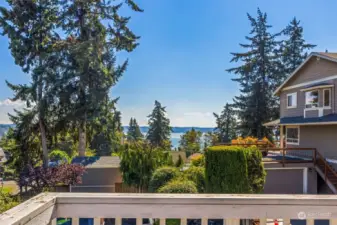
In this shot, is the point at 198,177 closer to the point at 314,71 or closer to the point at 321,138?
the point at 321,138

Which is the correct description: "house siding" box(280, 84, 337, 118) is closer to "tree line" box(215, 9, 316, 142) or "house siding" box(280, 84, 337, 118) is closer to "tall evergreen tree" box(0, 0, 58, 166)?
"tree line" box(215, 9, 316, 142)

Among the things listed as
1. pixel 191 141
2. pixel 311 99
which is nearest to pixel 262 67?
pixel 311 99

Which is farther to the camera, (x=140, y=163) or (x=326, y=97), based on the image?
(x=326, y=97)

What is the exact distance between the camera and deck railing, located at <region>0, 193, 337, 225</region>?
1.42 m

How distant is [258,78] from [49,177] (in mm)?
19336

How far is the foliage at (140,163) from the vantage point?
42.2 feet

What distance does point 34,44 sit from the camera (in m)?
16.8

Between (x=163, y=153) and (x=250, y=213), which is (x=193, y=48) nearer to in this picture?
(x=163, y=153)

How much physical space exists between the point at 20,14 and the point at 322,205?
62.0 feet

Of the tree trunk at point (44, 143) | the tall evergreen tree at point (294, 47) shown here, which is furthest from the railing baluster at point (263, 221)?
the tall evergreen tree at point (294, 47)

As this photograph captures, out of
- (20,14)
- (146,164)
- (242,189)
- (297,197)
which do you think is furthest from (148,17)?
(297,197)

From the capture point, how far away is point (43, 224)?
4.35 ft

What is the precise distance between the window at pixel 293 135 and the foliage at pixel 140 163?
305 inches

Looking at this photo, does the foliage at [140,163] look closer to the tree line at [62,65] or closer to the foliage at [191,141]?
the tree line at [62,65]
